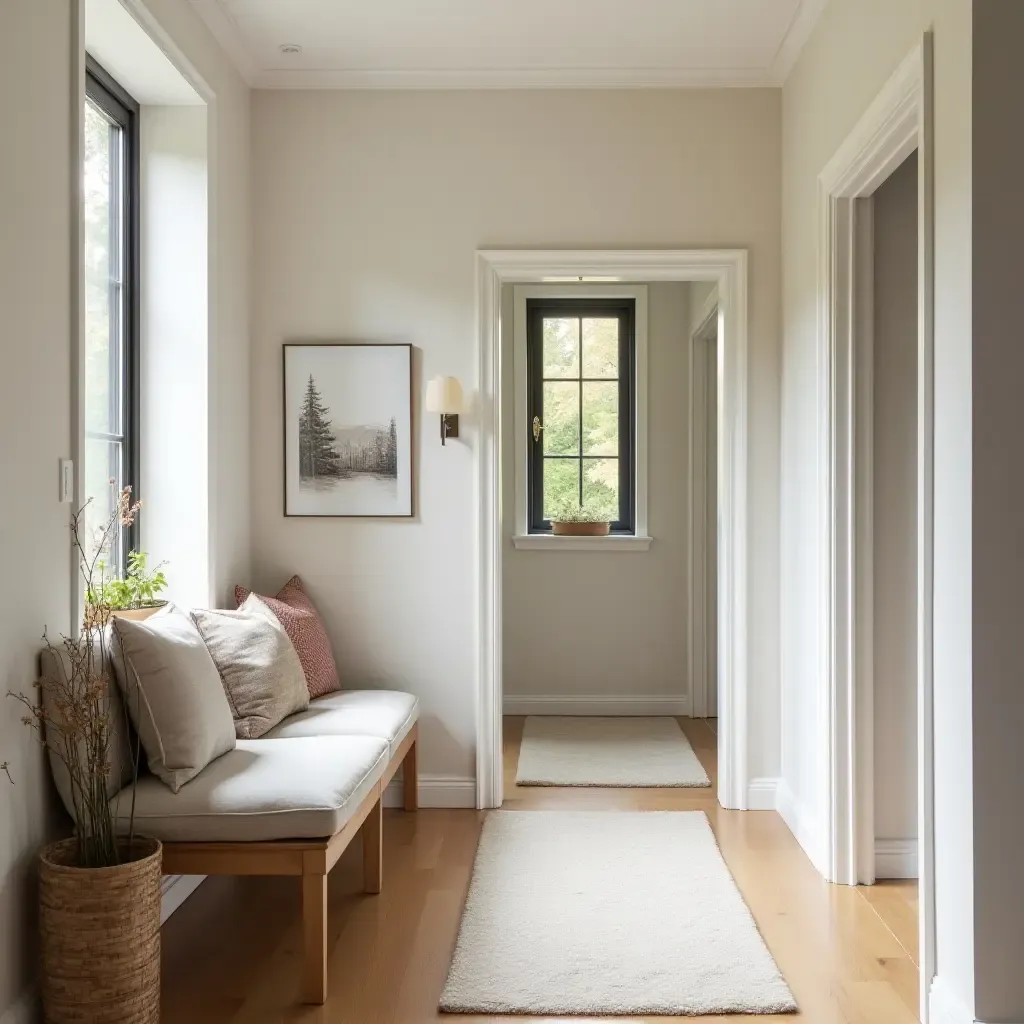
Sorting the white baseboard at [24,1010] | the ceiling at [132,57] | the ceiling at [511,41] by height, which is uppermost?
the ceiling at [511,41]

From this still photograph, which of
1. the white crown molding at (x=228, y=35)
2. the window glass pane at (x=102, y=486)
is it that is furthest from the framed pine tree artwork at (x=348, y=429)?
the white crown molding at (x=228, y=35)

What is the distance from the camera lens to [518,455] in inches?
227

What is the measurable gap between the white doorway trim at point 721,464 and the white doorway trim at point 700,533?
5.17 ft

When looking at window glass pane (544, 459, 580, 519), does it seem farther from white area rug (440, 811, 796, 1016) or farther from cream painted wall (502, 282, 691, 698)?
white area rug (440, 811, 796, 1016)

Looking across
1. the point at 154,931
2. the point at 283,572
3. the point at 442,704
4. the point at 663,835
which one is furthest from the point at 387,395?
the point at 154,931

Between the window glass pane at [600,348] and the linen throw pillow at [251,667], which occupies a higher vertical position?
the window glass pane at [600,348]

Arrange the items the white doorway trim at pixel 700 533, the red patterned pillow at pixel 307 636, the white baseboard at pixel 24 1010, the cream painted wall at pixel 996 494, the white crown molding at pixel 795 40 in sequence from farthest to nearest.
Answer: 1. the white doorway trim at pixel 700 533
2. the red patterned pillow at pixel 307 636
3. the white crown molding at pixel 795 40
4. the white baseboard at pixel 24 1010
5. the cream painted wall at pixel 996 494

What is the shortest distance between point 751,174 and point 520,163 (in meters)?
0.90

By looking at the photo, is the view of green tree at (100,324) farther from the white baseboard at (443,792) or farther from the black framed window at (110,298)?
the white baseboard at (443,792)

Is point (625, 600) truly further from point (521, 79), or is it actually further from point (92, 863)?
point (92, 863)

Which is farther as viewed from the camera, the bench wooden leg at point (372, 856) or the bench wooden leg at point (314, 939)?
the bench wooden leg at point (372, 856)

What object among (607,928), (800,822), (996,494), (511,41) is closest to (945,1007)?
(607,928)

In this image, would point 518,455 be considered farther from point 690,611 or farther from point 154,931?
point 154,931

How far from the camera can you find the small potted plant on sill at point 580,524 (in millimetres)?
5629
